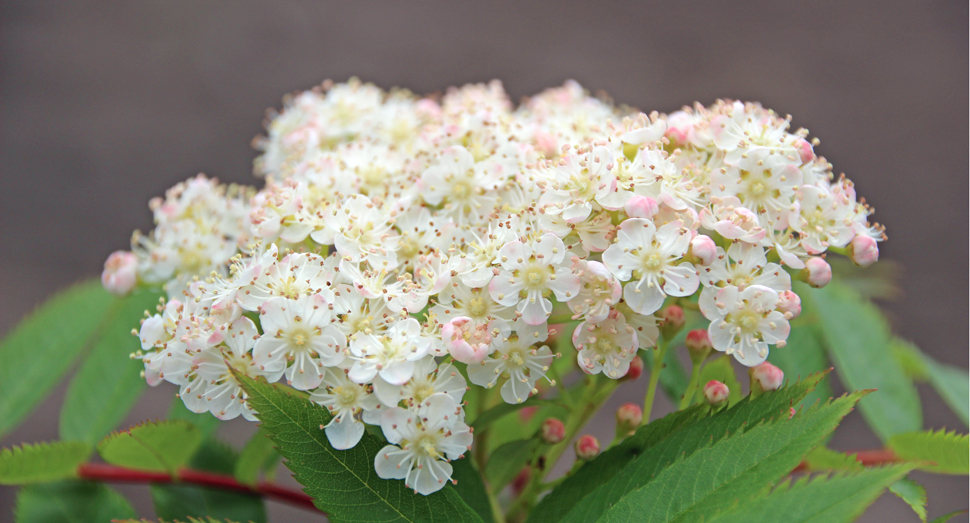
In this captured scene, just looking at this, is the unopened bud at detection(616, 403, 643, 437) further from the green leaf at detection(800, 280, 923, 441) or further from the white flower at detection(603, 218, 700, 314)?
the green leaf at detection(800, 280, 923, 441)

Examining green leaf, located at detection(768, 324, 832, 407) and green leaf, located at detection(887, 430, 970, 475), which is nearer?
green leaf, located at detection(887, 430, 970, 475)

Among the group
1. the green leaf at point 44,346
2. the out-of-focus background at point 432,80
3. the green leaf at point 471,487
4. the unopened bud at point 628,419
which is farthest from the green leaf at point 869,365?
the out-of-focus background at point 432,80

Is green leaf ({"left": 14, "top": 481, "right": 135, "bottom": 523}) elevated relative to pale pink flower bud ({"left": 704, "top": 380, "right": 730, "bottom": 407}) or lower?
lower

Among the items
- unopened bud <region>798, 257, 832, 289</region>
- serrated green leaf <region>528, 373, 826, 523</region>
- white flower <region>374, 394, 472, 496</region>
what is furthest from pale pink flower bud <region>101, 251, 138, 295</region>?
unopened bud <region>798, 257, 832, 289</region>

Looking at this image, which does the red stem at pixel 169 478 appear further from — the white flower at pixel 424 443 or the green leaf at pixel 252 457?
the white flower at pixel 424 443

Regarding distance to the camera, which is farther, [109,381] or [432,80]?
[432,80]

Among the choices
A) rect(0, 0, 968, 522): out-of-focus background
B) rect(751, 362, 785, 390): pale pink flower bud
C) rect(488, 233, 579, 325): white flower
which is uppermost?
rect(488, 233, 579, 325): white flower

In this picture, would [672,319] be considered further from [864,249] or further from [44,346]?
[44,346]

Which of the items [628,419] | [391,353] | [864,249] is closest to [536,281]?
[391,353]
